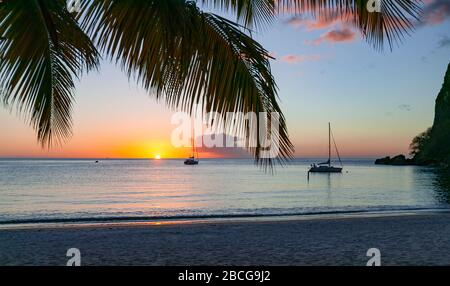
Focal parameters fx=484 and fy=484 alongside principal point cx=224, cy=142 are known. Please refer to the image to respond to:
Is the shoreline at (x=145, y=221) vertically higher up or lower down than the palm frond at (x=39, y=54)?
lower down

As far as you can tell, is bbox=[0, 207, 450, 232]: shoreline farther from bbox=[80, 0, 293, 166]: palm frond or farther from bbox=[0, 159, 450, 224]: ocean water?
bbox=[80, 0, 293, 166]: palm frond

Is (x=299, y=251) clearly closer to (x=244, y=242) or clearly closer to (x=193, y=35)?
(x=244, y=242)

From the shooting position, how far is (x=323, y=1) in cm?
397

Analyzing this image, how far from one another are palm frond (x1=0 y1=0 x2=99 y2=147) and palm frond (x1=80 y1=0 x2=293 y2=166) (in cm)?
34

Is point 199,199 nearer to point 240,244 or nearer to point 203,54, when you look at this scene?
point 240,244

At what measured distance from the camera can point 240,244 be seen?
43.3ft

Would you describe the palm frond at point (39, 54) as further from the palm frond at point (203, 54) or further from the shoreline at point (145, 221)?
the shoreline at point (145, 221)

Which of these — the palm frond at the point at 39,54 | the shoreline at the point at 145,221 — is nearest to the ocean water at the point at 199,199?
the shoreline at the point at 145,221

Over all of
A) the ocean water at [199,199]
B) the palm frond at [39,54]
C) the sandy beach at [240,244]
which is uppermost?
the palm frond at [39,54]

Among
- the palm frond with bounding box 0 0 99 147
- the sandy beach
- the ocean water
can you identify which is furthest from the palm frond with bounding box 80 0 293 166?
the ocean water

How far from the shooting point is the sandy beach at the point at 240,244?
10.8 metres

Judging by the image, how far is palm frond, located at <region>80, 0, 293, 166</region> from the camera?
378 centimetres

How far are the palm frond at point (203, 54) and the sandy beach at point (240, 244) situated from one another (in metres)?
6.93
